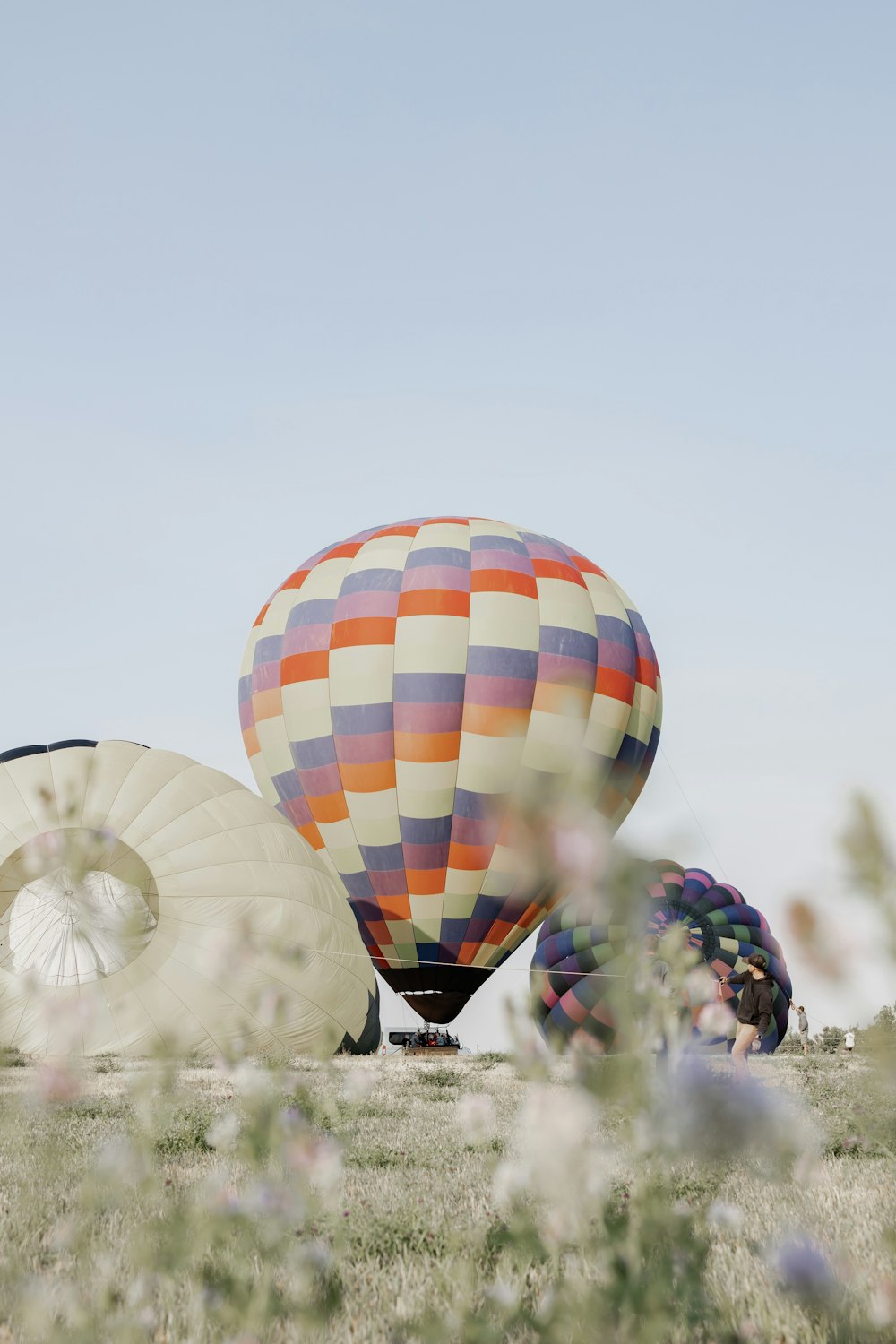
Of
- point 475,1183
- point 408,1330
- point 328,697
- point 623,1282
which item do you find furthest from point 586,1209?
point 328,697

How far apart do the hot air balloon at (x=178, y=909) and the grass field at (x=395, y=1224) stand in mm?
6732

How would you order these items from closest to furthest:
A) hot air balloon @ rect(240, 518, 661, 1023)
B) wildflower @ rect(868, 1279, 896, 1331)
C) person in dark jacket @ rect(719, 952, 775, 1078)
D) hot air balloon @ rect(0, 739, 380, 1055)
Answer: wildflower @ rect(868, 1279, 896, 1331)
person in dark jacket @ rect(719, 952, 775, 1078)
hot air balloon @ rect(0, 739, 380, 1055)
hot air balloon @ rect(240, 518, 661, 1023)

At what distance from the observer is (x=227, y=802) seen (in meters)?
13.8

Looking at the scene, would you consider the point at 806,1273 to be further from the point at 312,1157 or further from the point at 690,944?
the point at 690,944

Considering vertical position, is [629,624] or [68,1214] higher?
[629,624]

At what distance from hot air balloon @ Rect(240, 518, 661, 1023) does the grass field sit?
12.6 m

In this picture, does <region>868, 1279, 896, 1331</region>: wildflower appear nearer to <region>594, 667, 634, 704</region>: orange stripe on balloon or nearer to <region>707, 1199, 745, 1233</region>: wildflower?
<region>707, 1199, 745, 1233</region>: wildflower

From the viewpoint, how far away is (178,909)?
12.4 m

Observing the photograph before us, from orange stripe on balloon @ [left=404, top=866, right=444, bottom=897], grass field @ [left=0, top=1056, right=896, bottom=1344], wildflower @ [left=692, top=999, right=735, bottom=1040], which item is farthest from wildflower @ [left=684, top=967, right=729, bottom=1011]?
orange stripe on balloon @ [left=404, top=866, right=444, bottom=897]

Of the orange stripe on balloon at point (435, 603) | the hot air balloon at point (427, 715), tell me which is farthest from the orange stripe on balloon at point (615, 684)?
the orange stripe on balloon at point (435, 603)

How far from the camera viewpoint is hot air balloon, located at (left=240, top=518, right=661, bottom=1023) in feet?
59.0

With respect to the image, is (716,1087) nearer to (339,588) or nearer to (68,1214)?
(68,1214)

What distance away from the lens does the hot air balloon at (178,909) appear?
38.7 ft

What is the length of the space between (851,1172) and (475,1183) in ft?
4.76
